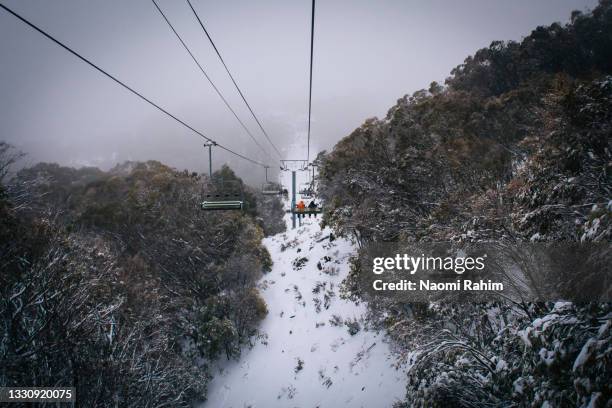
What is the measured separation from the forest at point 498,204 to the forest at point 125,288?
8.15 m

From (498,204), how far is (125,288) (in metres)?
15.4

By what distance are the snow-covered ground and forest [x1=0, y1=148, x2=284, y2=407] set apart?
1166mm

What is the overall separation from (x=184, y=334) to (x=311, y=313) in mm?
7512

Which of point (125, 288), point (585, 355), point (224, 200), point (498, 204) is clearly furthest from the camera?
point (125, 288)

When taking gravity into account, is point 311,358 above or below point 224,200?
below

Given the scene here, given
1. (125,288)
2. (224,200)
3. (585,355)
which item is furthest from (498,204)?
(125,288)

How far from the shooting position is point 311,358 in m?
13.9

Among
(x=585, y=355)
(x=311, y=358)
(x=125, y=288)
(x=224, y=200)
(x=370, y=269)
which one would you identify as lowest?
(x=311, y=358)

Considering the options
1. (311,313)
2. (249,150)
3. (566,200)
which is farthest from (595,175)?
(249,150)

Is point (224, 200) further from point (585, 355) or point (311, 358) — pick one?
point (585, 355)

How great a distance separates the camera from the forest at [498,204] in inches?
134

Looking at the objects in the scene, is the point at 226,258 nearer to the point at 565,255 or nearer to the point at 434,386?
the point at 434,386

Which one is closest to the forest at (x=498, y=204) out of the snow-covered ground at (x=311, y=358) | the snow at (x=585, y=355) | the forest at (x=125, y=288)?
the snow at (x=585, y=355)

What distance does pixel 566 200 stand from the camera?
4645 millimetres
